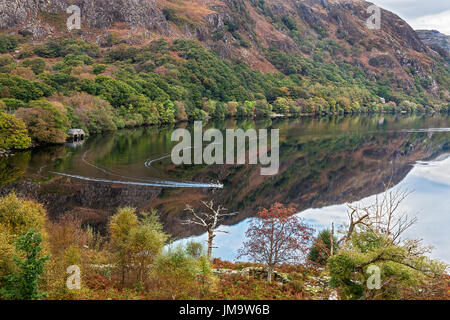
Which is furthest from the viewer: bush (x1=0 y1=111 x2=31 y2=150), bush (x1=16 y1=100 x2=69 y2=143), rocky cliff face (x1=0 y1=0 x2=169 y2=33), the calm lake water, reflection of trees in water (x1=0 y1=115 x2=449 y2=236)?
rocky cliff face (x1=0 y1=0 x2=169 y2=33)

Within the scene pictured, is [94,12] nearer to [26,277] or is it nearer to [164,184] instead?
[164,184]

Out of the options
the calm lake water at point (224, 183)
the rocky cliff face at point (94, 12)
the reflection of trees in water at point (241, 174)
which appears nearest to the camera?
the calm lake water at point (224, 183)

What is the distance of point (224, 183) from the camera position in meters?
35.8

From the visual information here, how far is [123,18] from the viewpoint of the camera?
496 ft

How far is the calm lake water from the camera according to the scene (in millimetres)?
27250

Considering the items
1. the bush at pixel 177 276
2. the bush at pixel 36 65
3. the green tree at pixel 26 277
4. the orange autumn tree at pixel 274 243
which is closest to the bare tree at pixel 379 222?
the orange autumn tree at pixel 274 243

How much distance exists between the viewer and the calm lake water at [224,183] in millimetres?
27250

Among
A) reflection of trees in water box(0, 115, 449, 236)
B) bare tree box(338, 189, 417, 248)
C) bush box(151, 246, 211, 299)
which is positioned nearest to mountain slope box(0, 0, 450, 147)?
reflection of trees in water box(0, 115, 449, 236)

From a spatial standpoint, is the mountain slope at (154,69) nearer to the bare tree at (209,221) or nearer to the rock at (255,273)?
the bare tree at (209,221)

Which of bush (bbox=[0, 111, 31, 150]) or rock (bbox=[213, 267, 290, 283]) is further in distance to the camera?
bush (bbox=[0, 111, 31, 150])

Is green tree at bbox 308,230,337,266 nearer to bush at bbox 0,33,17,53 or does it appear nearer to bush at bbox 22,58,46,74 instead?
bush at bbox 22,58,46,74
